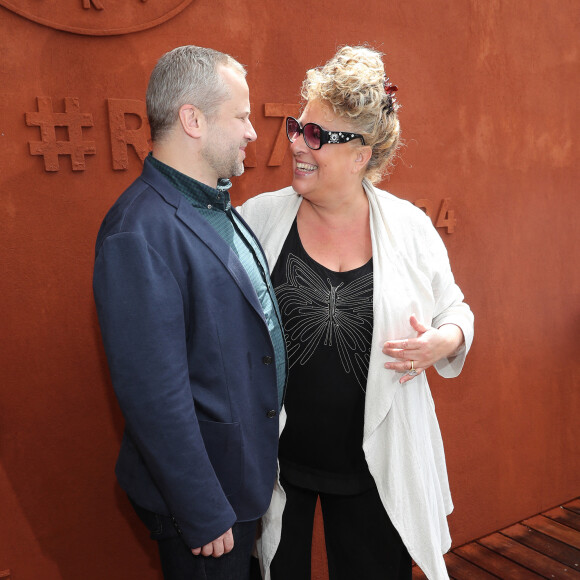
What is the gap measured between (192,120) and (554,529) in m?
3.27

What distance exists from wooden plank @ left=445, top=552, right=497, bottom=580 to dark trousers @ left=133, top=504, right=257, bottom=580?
1971mm

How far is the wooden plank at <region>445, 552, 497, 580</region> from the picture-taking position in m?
3.26

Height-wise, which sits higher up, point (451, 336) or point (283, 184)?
point (283, 184)

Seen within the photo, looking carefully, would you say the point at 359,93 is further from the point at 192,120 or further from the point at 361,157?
the point at 192,120

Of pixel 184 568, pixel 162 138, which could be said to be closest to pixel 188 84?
pixel 162 138

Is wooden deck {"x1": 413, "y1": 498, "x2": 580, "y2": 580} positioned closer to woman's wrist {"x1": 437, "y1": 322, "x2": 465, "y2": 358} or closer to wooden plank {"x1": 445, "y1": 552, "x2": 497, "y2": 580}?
wooden plank {"x1": 445, "y1": 552, "x2": 497, "y2": 580}

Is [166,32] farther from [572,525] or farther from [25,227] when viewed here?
[572,525]

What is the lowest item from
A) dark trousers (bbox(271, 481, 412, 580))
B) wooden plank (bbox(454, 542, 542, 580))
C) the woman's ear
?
wooden plank (bbox(454, 542, 542, 580))

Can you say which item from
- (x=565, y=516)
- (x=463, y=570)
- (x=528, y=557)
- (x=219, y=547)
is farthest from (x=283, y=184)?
(x=565, y=516)

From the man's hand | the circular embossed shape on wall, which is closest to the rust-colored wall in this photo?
the circular embossed shape on wall

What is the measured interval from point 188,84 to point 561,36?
2724 mm

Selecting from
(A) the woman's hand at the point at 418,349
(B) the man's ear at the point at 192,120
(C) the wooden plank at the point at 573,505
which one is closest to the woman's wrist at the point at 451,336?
(A) the woman's hand at the point at 418,349

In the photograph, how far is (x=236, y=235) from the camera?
1741mm

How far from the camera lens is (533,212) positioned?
361 centimetres
